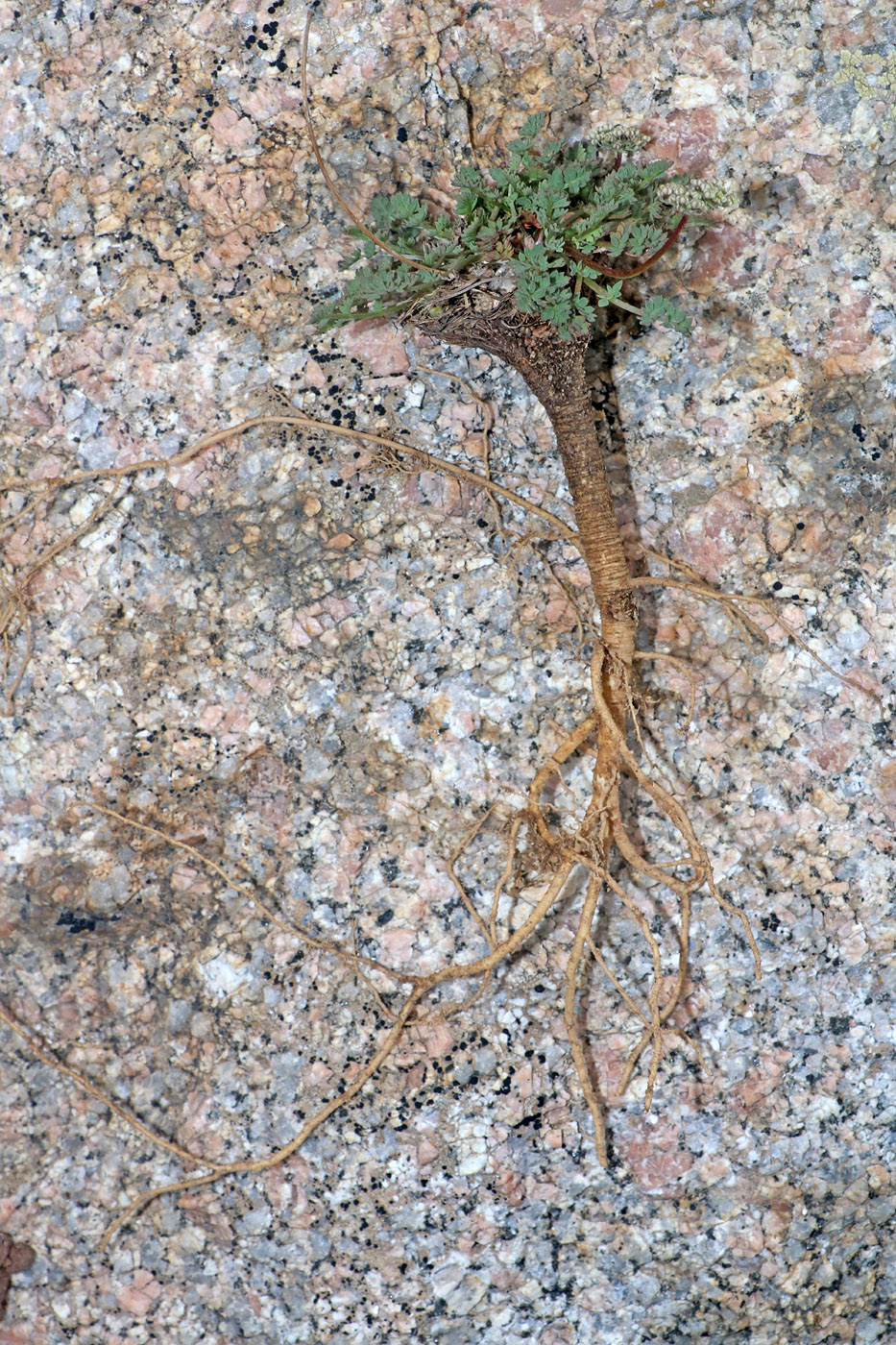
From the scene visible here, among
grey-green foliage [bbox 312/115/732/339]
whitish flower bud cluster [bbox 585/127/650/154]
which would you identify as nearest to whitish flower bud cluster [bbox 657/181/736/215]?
grey-green foliage [bbox 312/115/732/339]

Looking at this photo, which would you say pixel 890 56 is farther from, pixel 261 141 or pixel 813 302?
pixel 261 141

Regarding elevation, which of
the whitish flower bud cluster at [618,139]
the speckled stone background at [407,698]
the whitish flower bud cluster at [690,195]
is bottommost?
the speckled stone background at [407,698]

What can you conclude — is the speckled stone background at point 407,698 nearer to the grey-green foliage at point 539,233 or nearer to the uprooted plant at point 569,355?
the uprooted plant at point 569,355

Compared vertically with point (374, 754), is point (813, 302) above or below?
above

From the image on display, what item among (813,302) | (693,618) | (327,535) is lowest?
(693,618)

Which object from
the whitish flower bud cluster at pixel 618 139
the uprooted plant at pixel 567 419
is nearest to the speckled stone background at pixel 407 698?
the uprooted plant at pixel 567 419

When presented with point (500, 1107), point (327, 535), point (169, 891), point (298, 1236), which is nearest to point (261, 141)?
point (327, 535)

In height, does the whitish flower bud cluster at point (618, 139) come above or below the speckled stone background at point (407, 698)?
above
